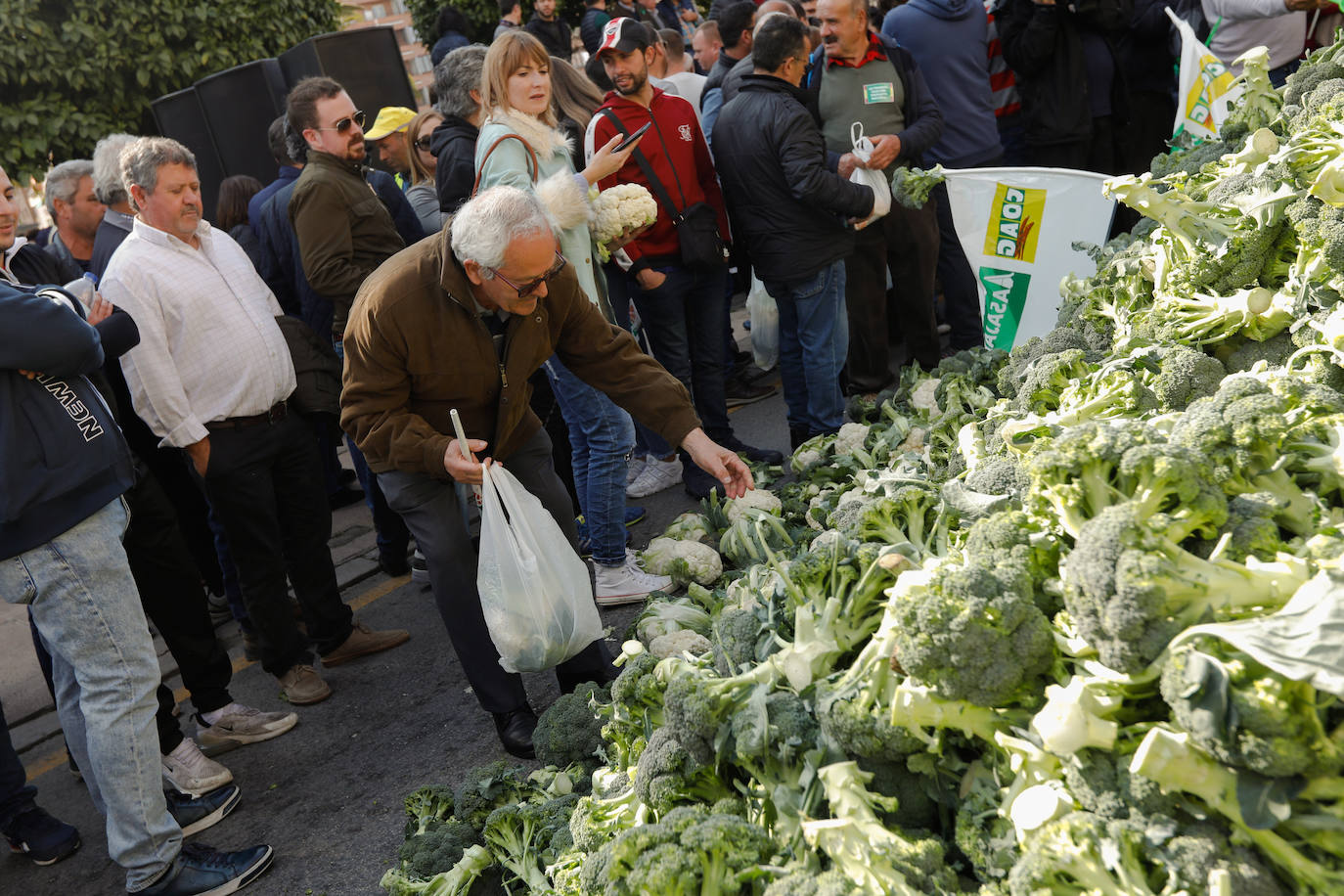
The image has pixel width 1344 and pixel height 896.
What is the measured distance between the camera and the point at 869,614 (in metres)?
2.75

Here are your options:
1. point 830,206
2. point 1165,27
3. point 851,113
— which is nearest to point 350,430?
point 830,206

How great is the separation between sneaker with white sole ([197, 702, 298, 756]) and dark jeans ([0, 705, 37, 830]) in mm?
646

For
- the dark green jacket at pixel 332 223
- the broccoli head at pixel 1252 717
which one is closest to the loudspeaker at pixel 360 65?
the dark green jacket at pixel 332 223

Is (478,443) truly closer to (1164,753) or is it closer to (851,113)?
(1164,753)

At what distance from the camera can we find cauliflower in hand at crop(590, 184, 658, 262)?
5039mm

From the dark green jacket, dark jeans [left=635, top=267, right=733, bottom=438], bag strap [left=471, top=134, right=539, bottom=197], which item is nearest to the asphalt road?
dark jeans [left=635, top=267, right=733, bottom=438]

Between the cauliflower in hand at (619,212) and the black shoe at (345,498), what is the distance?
2.86 m

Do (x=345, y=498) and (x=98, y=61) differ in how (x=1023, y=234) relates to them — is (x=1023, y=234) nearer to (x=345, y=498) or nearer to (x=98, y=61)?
Result: (x=345, y=498)

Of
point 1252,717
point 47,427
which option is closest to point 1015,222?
point 1252,717

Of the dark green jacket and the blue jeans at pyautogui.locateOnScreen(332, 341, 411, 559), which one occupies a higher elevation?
the dark green jacket

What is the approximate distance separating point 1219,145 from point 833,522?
2407 mm

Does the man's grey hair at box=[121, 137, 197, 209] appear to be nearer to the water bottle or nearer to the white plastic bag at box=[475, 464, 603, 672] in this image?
the water bottle

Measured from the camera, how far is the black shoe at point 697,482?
18.7 ft

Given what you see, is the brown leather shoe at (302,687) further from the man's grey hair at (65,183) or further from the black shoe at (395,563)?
the man's grey hair at (65,183)
